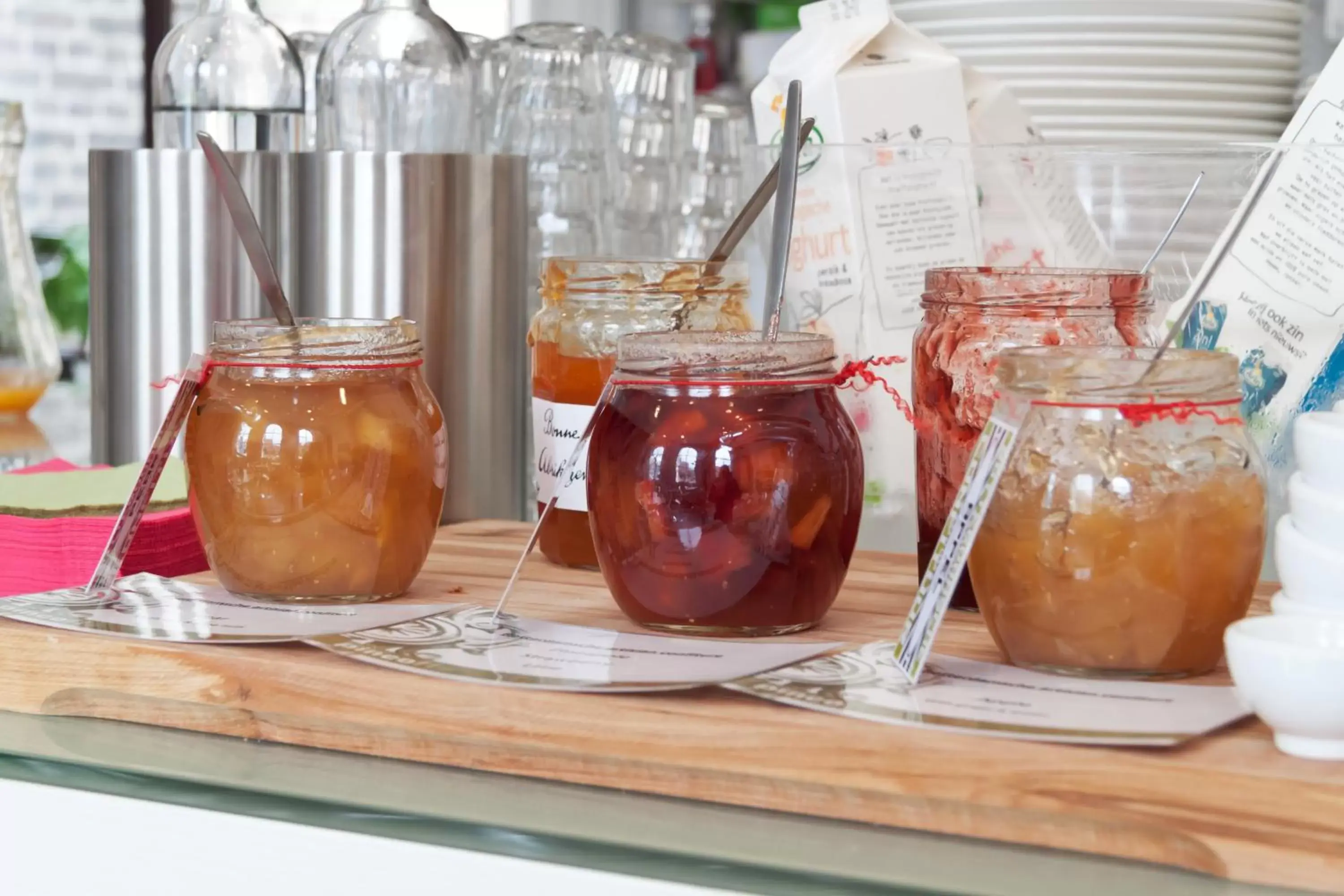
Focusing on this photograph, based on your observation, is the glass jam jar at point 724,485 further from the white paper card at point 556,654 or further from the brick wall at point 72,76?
the brick wall at point 72,76

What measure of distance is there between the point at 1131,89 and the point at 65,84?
1.16m

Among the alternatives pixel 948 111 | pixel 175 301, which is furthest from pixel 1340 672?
pixel 175 301

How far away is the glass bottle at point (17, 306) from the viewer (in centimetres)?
143

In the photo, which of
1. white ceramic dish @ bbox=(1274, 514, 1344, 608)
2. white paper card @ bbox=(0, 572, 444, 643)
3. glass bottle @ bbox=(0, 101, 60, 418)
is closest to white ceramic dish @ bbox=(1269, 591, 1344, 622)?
white ceramic dish @ bbox=(1274, 514, 1344, 608)

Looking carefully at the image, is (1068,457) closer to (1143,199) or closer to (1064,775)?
(1064,775)

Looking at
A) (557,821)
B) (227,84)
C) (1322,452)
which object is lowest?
(557,821)

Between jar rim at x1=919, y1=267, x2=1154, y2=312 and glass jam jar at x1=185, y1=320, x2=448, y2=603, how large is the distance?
9.8 inches

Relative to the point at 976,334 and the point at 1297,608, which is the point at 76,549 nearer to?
the point at 976,334

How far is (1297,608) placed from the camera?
1.87 feet

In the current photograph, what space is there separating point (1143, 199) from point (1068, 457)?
395 millimetres

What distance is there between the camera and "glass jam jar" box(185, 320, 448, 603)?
738mm

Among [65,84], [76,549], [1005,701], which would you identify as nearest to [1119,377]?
[1005,701]

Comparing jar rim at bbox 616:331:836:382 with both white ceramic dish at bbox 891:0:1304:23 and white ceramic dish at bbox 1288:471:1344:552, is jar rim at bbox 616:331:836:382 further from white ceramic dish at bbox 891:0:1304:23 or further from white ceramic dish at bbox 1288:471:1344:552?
white ceramic dish at bbox 891:0:1304:23

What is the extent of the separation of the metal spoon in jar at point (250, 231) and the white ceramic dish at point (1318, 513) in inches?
17.1
